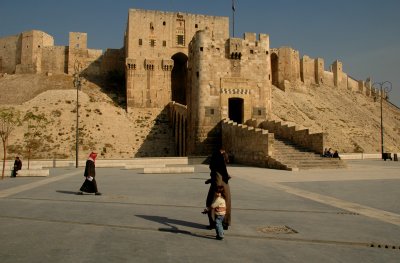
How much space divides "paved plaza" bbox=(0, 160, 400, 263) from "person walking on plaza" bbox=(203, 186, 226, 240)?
163 mm

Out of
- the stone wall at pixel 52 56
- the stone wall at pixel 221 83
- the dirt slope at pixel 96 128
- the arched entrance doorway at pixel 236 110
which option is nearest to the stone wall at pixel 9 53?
the stone wall at pixel 52 56

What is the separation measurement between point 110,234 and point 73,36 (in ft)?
194

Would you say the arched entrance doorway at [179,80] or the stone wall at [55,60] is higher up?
the stone wall at [55,60]

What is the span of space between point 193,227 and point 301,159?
1435 centimetres

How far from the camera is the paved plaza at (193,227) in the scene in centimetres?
473

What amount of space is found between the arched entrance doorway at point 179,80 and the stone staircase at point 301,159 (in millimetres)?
33426

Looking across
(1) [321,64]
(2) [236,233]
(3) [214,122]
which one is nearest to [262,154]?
(3) [214,122]

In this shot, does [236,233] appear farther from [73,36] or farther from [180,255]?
[73,36]

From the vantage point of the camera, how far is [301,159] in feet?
64.0

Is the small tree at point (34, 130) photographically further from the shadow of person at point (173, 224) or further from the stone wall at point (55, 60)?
the shadow of person at point (173, 224)

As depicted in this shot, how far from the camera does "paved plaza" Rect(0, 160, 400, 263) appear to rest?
15.5 feet

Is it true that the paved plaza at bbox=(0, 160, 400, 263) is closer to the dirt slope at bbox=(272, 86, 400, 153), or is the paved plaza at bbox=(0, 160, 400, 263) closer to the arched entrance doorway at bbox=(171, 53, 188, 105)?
the dirt slope at bbox=(272, 86, 400, 153)

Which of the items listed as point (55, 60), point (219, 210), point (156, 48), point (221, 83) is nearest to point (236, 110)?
point (221, 83)

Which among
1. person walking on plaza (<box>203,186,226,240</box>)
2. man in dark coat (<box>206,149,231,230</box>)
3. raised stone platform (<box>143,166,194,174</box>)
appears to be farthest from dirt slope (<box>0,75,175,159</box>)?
person walking on plaza (<box>203,186,226,240</box>)
